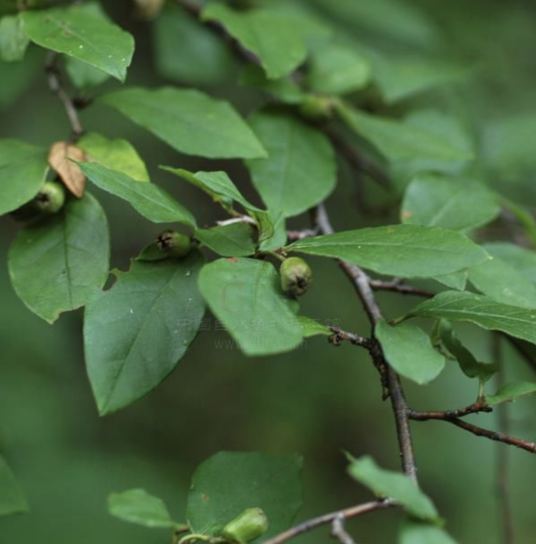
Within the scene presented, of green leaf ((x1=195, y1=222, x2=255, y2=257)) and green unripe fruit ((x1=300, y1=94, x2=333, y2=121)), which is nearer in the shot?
green leaf ((x1=195, y1=222, x2=255, y2=257))

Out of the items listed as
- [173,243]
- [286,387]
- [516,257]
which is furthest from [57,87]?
[286,387]

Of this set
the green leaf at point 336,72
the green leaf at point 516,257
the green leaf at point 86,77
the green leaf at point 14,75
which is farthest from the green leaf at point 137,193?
the green leaf at point 14,75

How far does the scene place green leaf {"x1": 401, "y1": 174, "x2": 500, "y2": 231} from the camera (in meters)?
1.35

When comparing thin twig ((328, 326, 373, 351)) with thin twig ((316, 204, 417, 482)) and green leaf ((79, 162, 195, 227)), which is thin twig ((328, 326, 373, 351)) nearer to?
thin twig ((316, 204, 417, 482))

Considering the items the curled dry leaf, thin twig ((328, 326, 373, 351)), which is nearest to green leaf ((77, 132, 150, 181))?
the curled dry leaf

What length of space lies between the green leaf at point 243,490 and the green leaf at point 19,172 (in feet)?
1.55

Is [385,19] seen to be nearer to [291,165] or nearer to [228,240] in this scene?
[291,165]

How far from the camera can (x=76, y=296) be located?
3.49ft

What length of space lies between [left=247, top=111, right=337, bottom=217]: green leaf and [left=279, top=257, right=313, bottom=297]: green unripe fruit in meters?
0.33

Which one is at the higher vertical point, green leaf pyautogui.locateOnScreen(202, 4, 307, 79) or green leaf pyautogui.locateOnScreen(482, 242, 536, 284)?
green leaf pyautogui.locateOnScreen(202, 4, 307, 79)

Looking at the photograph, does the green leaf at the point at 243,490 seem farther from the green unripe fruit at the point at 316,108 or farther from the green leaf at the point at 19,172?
the green unripe fruit at the point at 316,108

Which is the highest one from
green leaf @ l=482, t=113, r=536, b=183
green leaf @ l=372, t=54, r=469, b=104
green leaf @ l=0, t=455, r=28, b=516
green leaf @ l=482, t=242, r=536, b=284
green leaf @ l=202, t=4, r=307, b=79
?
green leaf @ l=202, t=4, r=307, b=79

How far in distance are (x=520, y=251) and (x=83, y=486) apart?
166 centimetres

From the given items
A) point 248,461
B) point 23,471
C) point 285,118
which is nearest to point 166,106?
point 285,118
